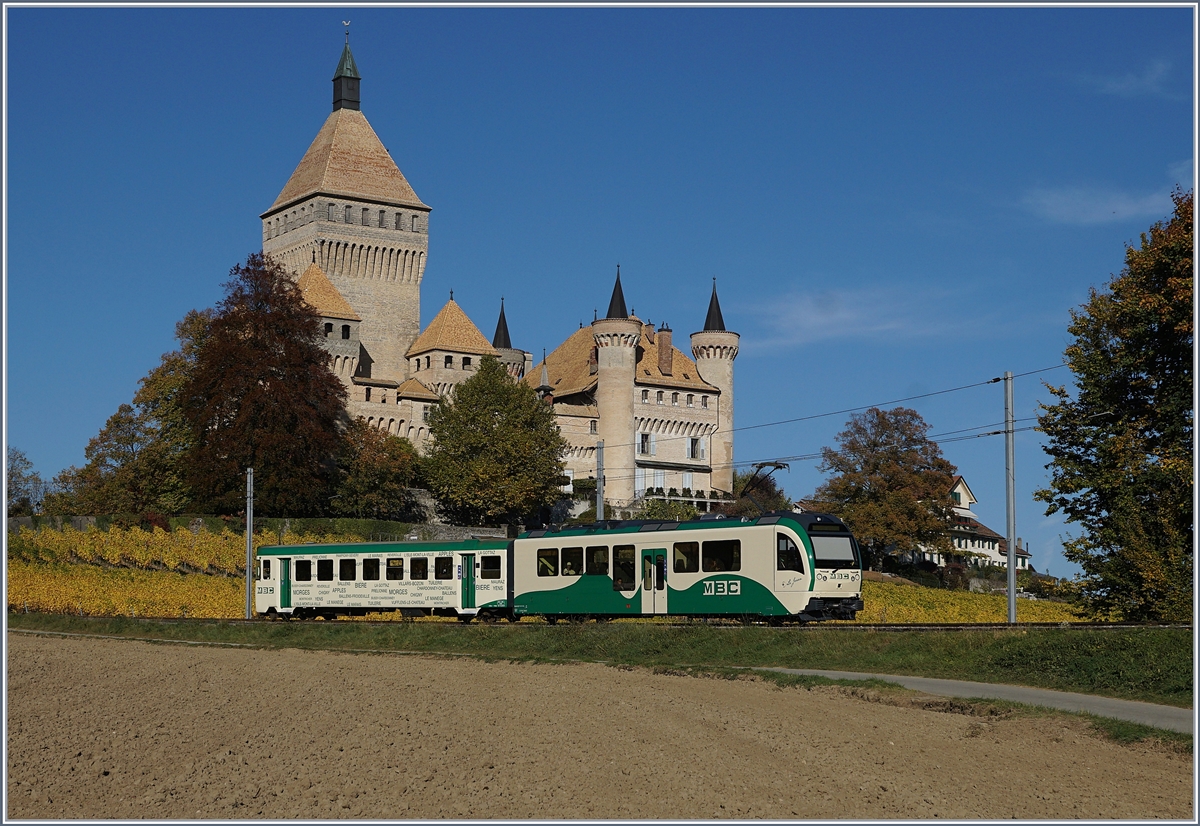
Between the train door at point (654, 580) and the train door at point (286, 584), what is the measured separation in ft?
49.8

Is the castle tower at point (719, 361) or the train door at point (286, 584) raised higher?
the castle tower at point (719, 361)


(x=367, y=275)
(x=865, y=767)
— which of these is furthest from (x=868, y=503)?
(x=865, y=767)

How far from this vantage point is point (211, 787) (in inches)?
697

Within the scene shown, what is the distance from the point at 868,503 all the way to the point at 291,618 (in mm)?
45805

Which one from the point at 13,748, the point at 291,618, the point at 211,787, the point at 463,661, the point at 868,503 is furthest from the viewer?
the point at 868,503

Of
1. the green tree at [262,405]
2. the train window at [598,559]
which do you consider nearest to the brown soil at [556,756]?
the train window at [598,559]

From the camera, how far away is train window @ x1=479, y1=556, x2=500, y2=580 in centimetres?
4181

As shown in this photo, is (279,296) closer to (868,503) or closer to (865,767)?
(868,503)

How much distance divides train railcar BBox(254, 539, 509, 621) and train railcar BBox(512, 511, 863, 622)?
251 cm

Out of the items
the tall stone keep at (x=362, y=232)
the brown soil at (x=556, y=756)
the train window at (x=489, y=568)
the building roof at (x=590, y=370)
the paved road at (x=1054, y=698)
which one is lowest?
the brown soil at (x=556, y=756)

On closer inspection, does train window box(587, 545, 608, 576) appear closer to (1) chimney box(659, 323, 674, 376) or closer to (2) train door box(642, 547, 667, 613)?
(2) train door box(642, 547, 667, 613)

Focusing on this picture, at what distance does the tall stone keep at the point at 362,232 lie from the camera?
108250mm

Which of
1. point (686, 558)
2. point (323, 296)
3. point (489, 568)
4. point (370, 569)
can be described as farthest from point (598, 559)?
point (323, 296)

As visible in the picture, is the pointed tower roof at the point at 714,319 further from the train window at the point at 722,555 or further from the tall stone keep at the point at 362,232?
the train window at the point at 722,555
